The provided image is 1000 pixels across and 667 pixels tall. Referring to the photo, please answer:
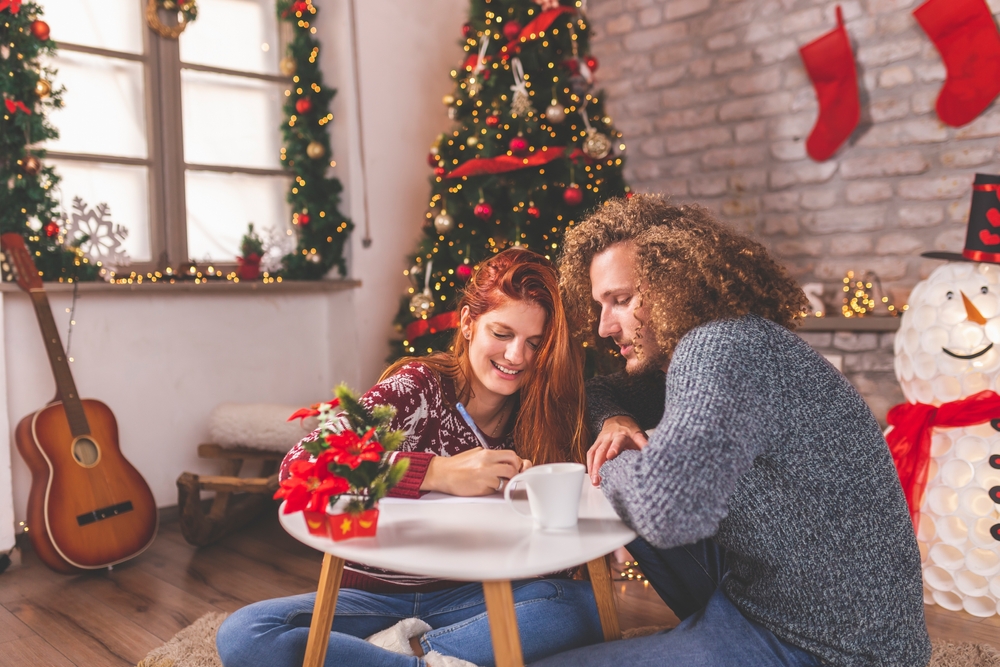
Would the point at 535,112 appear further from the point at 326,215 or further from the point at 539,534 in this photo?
the point at 539,534

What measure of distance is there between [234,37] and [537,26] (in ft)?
4.60

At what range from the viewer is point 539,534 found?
112 cm

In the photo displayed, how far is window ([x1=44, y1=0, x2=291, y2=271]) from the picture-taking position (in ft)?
10.3

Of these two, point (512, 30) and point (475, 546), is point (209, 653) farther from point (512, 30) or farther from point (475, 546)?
point (512, 30)

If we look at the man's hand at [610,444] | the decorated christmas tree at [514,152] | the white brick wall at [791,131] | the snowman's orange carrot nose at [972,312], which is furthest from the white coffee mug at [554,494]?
the white brick wall at [791,131]

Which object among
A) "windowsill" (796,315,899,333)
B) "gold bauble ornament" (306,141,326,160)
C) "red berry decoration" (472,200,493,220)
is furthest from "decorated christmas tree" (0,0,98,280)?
"windowsill" (796,315,899,333)

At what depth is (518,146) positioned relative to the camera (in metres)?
2.98

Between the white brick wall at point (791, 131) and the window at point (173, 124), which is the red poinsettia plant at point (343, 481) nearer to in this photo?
the window at point (173, 124)

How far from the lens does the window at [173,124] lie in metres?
3.15

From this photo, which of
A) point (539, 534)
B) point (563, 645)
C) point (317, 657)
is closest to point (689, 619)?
point (563, 645)

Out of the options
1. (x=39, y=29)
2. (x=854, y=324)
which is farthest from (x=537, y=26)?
(x=39, y=29)

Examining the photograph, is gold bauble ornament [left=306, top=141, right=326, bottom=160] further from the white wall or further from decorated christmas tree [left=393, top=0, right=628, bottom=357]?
decorated christmas tree [left=393, top=0, right=628, bottom=357]

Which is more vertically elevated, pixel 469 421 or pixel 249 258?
pixel 249 258

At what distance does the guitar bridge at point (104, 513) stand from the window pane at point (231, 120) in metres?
1.49
